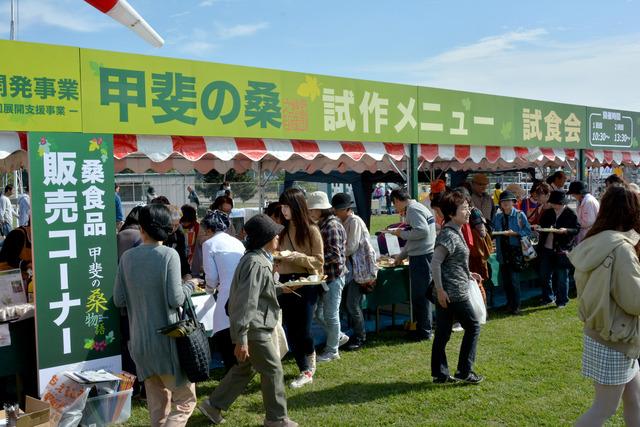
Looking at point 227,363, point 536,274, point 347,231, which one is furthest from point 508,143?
point 227,363

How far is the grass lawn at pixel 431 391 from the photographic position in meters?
4.16

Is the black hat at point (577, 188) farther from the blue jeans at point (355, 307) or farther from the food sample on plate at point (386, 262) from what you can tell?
the blue jeans at point (355, 307)

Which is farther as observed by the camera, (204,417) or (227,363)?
(227,363)

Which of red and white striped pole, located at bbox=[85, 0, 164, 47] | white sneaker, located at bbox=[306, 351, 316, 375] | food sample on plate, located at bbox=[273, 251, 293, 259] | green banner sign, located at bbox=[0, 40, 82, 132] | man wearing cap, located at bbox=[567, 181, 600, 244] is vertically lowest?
white sneaker, located at bbox=[306, 351, 316, 375]

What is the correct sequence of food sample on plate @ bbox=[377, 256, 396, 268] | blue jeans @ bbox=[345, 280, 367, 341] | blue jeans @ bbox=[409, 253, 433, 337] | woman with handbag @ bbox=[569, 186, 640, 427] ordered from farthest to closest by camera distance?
food sample on plate @ bbox=[377, 256, 396, 268] < blue jeans @ bbox=[409, 253, 433, 337] < blue jeans @ bbox=[345, 280, 367, 341] < woman with handbag @ bbox=[569, 186, 640, 427]

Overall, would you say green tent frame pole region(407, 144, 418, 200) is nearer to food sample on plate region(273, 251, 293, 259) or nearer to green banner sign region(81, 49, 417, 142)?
green banner sign region(81, 49, 417, 142)

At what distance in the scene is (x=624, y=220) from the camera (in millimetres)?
2943

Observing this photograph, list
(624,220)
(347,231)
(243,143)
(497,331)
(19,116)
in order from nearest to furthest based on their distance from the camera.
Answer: (624,220)
(19,116)
(243,143)
(347,231)
(497,331)

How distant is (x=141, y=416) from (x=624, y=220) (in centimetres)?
346

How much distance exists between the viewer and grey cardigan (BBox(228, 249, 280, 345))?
11.5 ft

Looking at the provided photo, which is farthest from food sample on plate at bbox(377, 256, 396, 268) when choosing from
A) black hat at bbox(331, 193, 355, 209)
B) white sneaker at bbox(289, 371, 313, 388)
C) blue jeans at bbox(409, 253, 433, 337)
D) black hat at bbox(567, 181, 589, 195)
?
black hat at bbox(567, 181, 589, 195)

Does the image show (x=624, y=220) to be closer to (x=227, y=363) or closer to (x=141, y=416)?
(x=227, y=363)

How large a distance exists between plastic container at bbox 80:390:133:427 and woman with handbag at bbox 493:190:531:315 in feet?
15.7

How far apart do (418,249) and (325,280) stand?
4.77 ft
